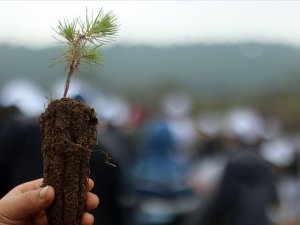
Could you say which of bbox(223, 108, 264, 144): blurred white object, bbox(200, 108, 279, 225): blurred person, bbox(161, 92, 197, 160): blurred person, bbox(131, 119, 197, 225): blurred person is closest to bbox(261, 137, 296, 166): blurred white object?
bbox(223, 108, 264, 144): blurred white object

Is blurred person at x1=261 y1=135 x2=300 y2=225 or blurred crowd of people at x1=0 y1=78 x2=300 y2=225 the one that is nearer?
blurred crowd of people at x1=0 y1=78 x2=300 y2=225

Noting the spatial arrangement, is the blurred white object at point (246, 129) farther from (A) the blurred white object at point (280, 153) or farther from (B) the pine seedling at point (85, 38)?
(B) the pine seedling at point (85, 38)

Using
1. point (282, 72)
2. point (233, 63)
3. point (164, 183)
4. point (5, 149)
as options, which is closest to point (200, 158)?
point (164, 183)

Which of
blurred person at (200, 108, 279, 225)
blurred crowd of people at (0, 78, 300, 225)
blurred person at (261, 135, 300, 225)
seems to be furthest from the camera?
blurred person at (261, 135, 300, 225)

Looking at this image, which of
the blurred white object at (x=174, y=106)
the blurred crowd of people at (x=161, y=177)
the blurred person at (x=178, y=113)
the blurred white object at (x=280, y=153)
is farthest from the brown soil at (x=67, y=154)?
the blurred white object at (x=174, y=106)

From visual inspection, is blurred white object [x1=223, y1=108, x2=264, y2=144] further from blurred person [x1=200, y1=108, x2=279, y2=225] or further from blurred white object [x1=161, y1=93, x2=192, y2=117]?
blurred white object [x1=161, y1=93, x2=192, y2=117]

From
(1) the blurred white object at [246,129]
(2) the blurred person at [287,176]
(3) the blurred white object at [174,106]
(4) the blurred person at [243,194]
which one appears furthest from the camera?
(3) the blurred white object at [174,106]

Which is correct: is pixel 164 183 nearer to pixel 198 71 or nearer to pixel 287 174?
pixel 287 174
